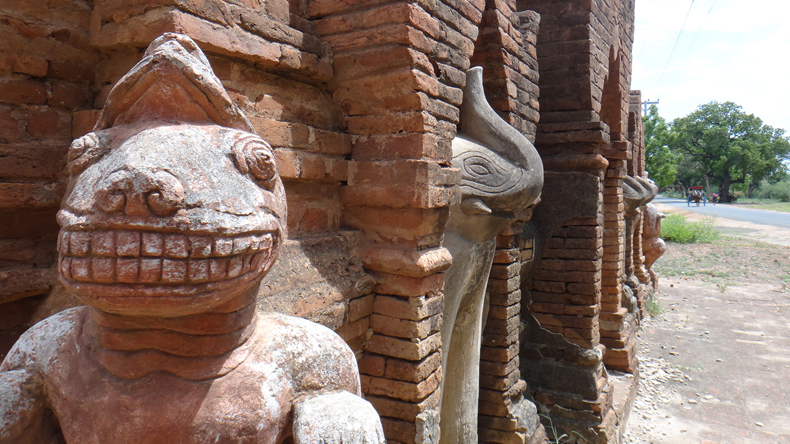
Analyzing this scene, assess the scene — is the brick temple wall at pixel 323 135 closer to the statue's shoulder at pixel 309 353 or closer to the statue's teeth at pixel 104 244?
the statue's shoulder at pixel 309 353

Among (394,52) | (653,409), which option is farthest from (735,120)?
(394,52)

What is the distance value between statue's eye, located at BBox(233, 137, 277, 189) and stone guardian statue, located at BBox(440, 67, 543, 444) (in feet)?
5.42

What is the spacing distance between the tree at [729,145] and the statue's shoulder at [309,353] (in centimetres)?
5022

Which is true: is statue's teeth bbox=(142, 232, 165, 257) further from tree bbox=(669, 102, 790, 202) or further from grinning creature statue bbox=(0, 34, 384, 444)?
tree bbox=(669, 102, 790, 202)

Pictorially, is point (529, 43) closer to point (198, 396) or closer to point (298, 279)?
point (298, 279)

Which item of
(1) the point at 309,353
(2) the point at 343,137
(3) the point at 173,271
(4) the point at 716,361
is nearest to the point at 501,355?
(2) the point at 343,137

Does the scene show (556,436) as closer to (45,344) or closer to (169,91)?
(45,344)

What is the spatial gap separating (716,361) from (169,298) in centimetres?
782

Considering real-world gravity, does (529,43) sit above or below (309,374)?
above

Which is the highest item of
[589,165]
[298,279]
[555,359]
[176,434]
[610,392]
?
[589,165]

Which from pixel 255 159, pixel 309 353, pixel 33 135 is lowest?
pixel 309 353

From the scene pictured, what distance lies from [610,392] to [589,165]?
2.40 meters

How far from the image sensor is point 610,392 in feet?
16.9

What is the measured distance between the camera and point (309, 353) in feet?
4.44
